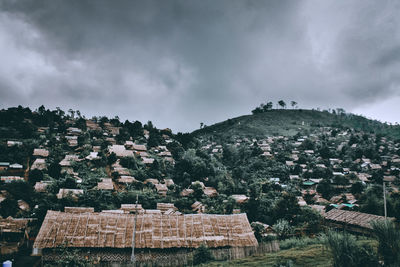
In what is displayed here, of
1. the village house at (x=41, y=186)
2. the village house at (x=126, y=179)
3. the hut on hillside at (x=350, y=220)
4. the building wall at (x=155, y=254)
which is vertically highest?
the village house at (x=126, y=179)

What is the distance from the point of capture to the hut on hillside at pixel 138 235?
2133 centimetres

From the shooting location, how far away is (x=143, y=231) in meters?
23.5

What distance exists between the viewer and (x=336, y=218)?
99.3ft

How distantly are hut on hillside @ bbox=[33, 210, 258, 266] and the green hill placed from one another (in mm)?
79360

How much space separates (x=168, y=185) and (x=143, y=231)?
82.8 ft

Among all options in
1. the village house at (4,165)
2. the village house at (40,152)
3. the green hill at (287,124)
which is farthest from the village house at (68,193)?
the green hill at (287,124)

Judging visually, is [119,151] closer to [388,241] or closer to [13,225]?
[13,225]

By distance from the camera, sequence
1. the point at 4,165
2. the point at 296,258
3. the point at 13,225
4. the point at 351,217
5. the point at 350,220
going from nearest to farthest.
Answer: the point at 296,258
the point at 13,225
the point at 350,220
the point at 351,217
the point at 4,165

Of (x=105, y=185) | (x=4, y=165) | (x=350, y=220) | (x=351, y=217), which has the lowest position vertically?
(x=350, y=220)

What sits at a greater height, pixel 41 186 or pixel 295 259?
pixel 41 186

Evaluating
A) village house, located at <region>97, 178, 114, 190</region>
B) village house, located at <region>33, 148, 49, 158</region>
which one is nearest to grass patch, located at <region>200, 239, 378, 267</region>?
village house, located at <region>97, 178, 114, 190</region>

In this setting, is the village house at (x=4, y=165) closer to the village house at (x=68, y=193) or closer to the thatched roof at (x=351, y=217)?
the village house at (x=68, y=193)

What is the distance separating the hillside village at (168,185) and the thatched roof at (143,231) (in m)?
0.09

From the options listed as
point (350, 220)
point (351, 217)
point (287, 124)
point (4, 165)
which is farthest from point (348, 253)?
point (287, 124)
